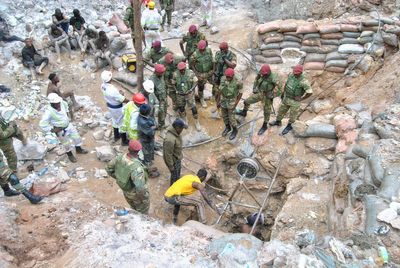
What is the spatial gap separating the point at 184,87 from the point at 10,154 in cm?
308

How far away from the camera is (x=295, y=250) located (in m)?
4.00

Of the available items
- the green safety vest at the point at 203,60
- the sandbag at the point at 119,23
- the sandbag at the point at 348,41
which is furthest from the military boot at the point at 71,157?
the sandbag at the point at 348,41

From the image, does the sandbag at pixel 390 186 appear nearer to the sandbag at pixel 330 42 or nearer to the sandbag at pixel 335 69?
the sandbag at pixel 335 69

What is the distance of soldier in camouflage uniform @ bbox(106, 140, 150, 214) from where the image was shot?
4.91 meters

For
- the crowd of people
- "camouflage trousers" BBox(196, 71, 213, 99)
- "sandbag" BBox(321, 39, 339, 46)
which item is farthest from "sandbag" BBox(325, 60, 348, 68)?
"camouflage trousers" BBox(196, 71, 213, 99)

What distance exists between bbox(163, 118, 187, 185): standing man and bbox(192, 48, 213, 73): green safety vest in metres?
2.07

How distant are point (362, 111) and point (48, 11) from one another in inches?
305

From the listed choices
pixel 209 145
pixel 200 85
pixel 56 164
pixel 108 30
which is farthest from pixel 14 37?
pixel 209 145

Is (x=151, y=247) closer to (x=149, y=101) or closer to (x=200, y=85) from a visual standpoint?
(x=149, y=101)

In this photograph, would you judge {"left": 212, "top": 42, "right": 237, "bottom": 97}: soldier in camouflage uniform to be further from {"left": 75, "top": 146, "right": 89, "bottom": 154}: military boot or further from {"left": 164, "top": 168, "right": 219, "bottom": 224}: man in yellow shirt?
{"left": 75, "top": 146, "right": 89, "bottom": 154}: military boot

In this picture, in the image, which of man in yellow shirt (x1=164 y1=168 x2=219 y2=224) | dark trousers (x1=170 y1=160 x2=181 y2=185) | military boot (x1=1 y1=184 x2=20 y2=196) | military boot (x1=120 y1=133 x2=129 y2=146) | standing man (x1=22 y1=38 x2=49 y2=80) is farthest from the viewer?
standing man (x1=22 y1=38 x2=49 y2=80)

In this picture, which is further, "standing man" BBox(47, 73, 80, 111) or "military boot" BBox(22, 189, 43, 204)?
"standing man" BBox(47, 73, 80, 111)

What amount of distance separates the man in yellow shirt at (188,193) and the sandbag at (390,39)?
532cm

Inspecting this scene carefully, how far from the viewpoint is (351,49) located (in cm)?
870
